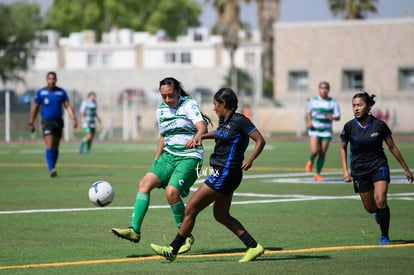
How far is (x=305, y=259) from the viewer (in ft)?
36.4

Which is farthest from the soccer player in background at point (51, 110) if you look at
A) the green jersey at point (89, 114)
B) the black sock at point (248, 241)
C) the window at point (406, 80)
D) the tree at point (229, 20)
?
the tree at point (229, 20)

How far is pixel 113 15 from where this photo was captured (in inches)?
5290

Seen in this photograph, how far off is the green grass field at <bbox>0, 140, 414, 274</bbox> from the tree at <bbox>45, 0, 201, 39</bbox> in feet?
368

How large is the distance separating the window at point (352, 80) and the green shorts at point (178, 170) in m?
49.8

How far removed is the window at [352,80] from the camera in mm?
61156

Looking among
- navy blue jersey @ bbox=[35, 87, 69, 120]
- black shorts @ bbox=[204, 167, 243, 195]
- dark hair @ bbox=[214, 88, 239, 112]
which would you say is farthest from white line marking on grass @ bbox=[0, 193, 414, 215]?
dark hair @ bbox=[214, 88, 239, 112]

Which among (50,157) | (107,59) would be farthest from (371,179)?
(107,59)

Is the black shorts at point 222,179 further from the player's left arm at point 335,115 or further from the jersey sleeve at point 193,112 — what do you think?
the player's left arm at point 335,115

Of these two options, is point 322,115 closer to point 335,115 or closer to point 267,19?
point 335,115

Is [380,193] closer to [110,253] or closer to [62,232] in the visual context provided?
[110,253]

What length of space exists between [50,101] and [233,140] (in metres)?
12.5

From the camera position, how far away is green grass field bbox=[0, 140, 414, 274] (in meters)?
10.8

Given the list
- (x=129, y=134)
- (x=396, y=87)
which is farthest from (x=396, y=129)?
(x=129, y=134)

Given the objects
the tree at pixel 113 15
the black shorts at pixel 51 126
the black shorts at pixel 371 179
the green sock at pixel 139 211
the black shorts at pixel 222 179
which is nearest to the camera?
the black shorts at pixel 222 179
